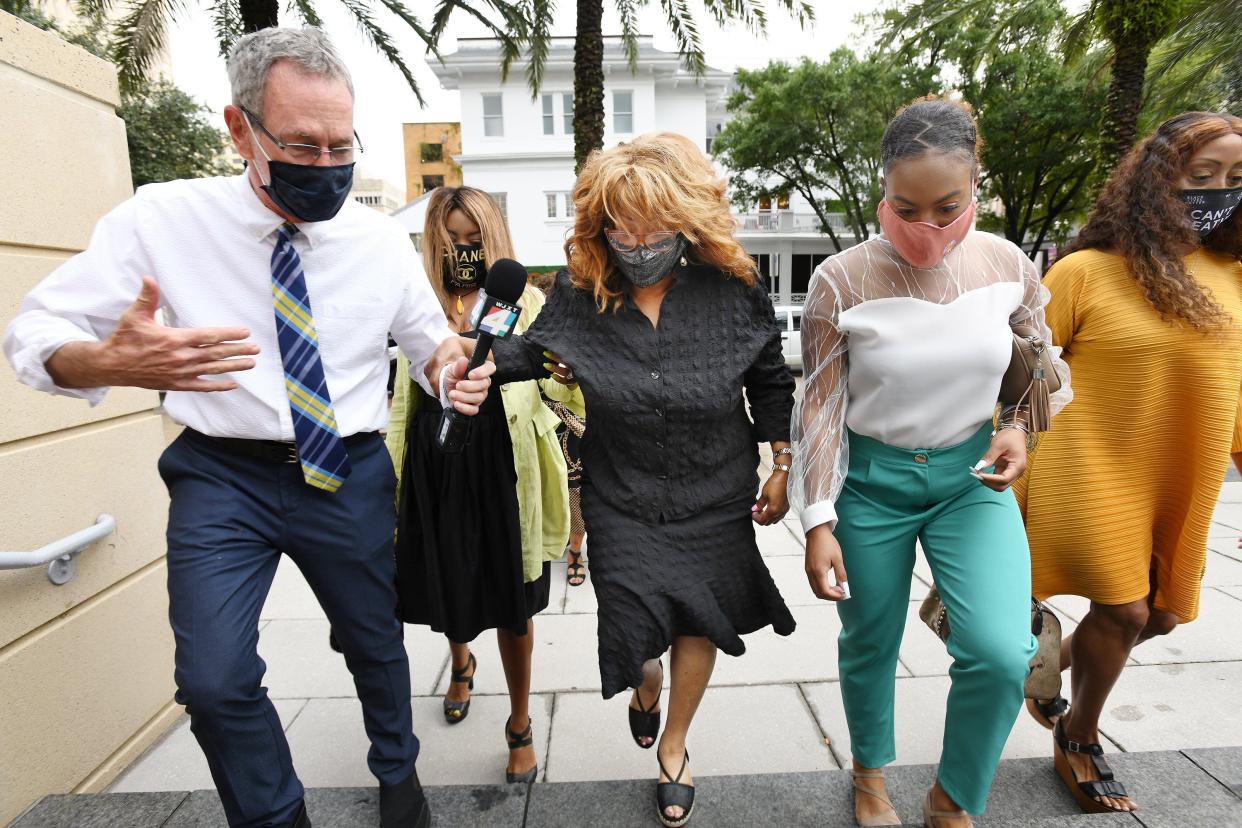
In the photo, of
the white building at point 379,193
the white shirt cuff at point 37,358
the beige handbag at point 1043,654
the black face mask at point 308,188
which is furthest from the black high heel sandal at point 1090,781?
the white building at point 379,193

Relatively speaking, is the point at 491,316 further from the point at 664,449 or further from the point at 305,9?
the point at 305,9

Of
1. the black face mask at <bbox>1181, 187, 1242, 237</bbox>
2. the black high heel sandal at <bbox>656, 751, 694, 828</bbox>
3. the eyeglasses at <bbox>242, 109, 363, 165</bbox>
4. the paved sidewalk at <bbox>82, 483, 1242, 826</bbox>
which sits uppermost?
the eyeglasses at <bbox>242, 109, 363, 165</bbox>

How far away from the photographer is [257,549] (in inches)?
80.9

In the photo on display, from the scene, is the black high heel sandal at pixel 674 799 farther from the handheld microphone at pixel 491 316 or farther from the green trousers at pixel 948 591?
the handheld microphone at pixel 491 316

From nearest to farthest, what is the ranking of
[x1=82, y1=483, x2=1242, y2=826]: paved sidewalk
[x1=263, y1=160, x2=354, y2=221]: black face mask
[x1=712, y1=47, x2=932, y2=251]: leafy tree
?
[x1=263, y1=160, x2=354, y2=221]: black face mask, [x1=82, y1=483, x2=1242, y2=826]: paved sidewalk, [x1=712, y1=47, x2=932, y2=251]: leafy tree

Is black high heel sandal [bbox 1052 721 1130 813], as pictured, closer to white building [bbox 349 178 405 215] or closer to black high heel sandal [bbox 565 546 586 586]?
black high heel sandal [bbox 565 546 586 586]

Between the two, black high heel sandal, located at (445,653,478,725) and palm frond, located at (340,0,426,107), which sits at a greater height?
palm frond, located at (340,0,426,107)

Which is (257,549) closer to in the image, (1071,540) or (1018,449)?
(1018,449)

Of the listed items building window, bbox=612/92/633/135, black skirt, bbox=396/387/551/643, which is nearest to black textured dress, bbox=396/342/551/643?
black skirt, bbox=396/387/551/643

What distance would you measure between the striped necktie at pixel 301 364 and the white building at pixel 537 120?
25.8 m

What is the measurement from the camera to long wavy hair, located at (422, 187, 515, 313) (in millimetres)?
2811

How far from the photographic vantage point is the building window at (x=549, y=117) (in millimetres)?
27562

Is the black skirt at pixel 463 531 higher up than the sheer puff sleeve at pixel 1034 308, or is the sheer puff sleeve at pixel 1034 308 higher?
the sheer puff sleeve at pixel 1034 308

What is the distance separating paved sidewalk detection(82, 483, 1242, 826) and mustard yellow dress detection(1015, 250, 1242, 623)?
749mm
